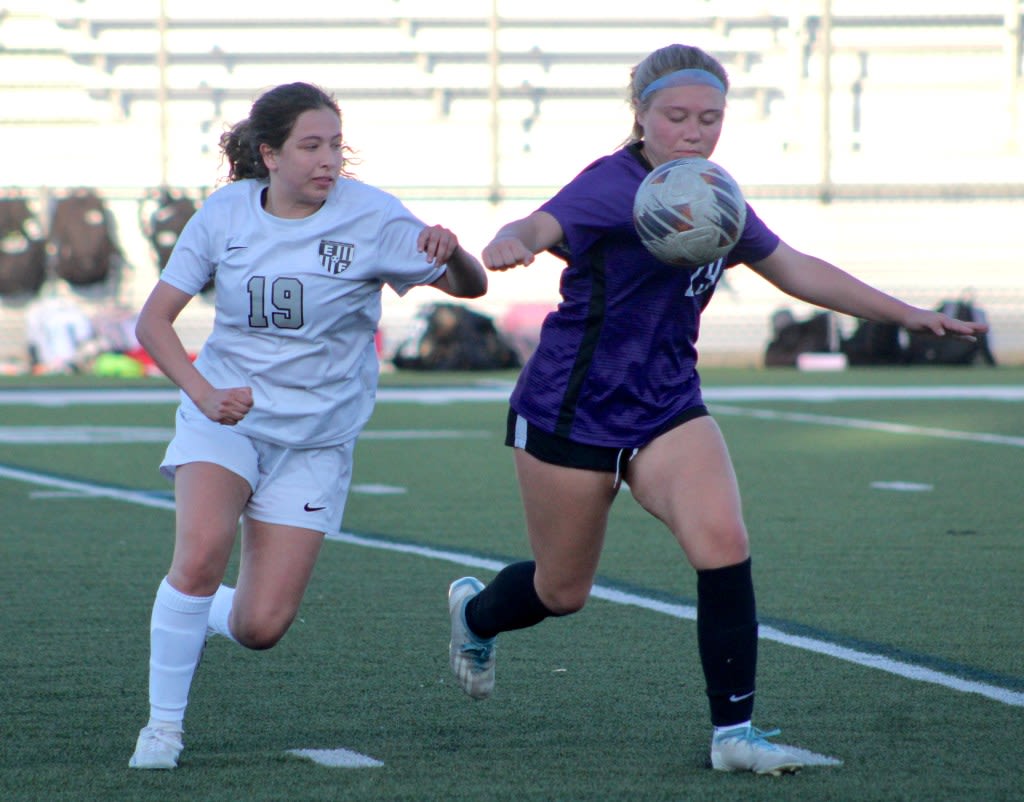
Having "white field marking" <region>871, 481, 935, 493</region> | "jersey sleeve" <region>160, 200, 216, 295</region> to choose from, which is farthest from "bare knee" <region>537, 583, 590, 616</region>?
"white field marking" <region>871, 481, 935, 493</region>

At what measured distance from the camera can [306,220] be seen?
4121 mm

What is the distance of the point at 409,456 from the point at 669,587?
492 cm

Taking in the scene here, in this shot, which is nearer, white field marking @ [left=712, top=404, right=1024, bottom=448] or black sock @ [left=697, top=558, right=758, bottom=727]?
black sock @ [left=697, top=558, right=758, bottom=727]

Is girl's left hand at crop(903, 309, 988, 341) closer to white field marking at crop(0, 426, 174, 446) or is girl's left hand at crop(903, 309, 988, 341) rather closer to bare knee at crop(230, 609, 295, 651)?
bare knee at crop(230, 609, 295, 651)

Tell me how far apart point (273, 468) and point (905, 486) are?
5.77 meters

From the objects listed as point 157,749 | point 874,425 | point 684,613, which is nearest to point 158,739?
point 157,749

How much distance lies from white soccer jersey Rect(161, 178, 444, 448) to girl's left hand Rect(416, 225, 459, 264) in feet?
0.79

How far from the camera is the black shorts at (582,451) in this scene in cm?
391

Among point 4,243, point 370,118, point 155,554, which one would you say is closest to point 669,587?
point 155,554

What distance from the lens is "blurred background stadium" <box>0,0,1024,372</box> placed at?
22.2m

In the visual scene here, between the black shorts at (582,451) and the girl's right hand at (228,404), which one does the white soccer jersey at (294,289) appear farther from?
the black shorts at (582,451)

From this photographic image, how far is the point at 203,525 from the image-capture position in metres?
3.84

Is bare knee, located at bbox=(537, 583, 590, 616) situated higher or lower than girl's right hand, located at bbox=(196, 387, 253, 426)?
lower

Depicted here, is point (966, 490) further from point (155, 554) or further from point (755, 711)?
point (755, 711)
